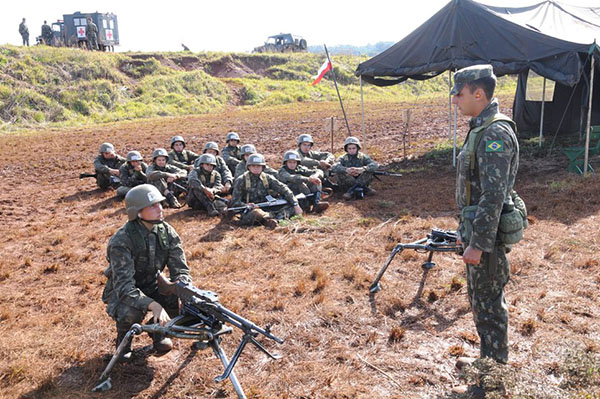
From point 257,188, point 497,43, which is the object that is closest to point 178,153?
point 257,188

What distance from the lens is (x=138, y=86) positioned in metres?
33.7

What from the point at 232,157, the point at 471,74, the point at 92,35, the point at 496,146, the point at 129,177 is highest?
the point at 92,35

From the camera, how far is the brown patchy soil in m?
4.29

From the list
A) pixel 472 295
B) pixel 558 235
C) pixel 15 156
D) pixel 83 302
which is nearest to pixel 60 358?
pixel 83 302

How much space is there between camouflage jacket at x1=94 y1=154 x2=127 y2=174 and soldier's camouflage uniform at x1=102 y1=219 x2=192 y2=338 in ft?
26.0

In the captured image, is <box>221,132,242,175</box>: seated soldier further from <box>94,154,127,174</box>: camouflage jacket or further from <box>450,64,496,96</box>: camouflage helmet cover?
<box>450,64,496,96</box>: camouflage helmet cover

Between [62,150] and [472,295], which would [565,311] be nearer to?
[472,295]

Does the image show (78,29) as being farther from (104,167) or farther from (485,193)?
(485,193)

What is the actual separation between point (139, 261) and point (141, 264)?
4 cm

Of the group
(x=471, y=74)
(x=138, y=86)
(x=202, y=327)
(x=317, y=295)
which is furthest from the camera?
(x=138, y=86)

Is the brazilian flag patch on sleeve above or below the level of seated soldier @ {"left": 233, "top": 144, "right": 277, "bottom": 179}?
above

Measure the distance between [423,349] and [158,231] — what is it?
8.70ft

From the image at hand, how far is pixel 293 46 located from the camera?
54500 mm

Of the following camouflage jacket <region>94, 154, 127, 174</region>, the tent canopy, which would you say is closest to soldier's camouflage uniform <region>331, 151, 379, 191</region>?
the tent canopy
